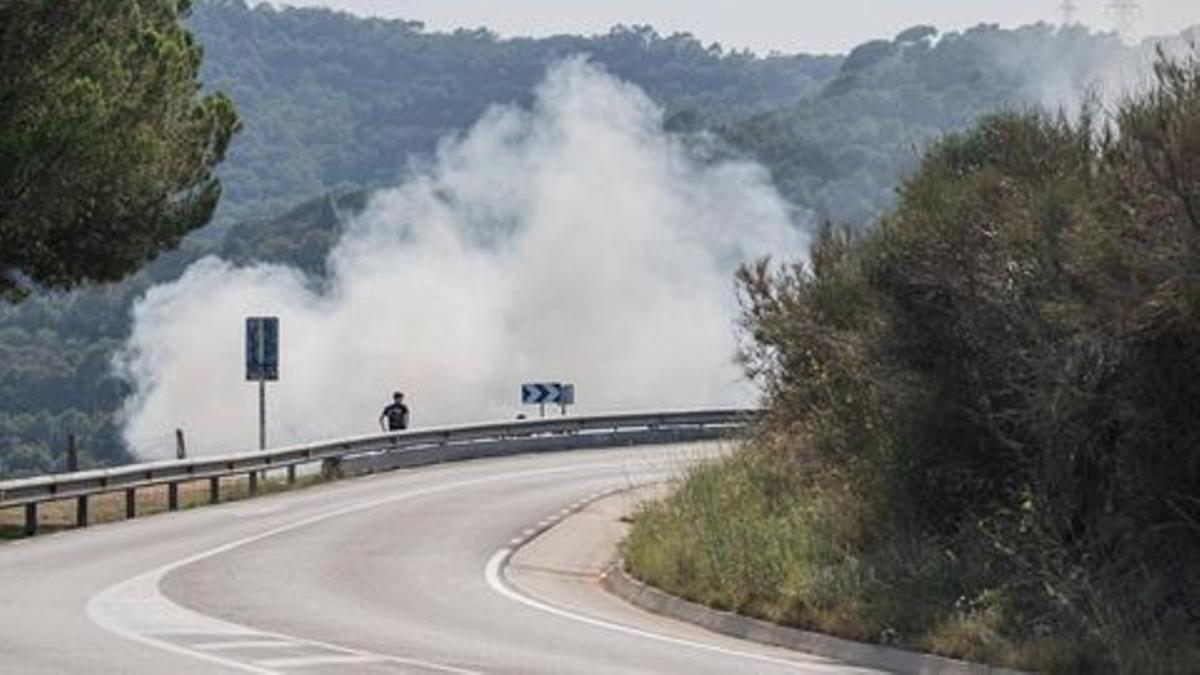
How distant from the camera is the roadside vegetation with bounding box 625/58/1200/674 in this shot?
56.8 feet

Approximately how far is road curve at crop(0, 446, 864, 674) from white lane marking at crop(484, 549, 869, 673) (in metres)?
0.03

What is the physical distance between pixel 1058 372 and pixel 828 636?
9.24 feet

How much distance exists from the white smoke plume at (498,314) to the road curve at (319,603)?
103 meters

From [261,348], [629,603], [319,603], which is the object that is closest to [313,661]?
[319,603]

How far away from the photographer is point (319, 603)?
22500mm

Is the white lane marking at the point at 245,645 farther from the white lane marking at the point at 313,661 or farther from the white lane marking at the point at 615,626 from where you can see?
the white lane marking at the point at 615,626

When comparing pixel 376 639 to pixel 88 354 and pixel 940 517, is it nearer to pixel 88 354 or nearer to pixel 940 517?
pixel 940 517

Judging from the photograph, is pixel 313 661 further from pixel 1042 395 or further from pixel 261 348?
pixel 261 348

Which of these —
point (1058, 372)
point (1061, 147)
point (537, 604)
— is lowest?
point (537, 604)

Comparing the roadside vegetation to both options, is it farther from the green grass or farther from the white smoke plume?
the white smoke plume

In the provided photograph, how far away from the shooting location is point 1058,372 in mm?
18578

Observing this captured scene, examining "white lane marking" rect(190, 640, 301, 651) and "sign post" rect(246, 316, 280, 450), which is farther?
"sign post" rect(246, 316, 280, 450)

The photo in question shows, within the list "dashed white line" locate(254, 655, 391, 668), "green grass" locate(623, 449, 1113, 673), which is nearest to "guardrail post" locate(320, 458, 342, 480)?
"green grass" locate(623, 449, 1113, 673)

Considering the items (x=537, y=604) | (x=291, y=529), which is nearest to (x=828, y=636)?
(x=537, y=604)
